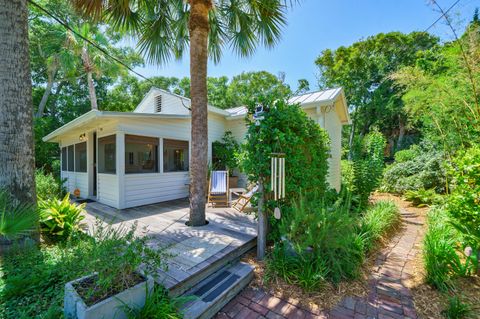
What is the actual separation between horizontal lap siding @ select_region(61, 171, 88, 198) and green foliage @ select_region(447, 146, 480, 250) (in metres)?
9.48

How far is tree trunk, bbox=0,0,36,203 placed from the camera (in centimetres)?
267

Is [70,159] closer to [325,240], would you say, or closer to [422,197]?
[325,240]

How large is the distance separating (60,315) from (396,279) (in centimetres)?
391

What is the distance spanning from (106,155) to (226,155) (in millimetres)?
3816

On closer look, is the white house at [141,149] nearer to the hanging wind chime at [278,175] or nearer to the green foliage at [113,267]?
the hanging wind chime at [278,175]

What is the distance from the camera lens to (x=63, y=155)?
30.9 ft

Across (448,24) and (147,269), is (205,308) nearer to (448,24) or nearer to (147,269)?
(147,269)

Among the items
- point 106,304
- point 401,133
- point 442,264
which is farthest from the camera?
point 401,133

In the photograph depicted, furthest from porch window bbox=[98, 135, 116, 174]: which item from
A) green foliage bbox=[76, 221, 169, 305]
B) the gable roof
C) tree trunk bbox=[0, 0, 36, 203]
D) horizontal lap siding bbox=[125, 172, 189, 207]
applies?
green foliage bbox=[76, 221, 169, 305]

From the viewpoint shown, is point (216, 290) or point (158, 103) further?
point (158, 103)

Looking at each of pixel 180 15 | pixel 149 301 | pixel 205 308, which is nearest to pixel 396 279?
pixel 205 308

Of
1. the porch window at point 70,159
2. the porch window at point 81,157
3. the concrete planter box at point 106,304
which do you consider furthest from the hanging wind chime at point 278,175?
the porch window at point 70,159

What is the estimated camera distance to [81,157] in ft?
25.9

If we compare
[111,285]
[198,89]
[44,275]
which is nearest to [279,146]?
[198,89]
